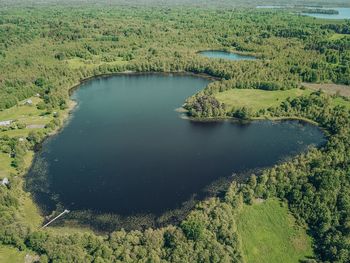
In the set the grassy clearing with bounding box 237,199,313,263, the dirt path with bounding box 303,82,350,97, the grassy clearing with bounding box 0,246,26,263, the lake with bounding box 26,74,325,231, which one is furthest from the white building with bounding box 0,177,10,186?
the dirt path with bounding box 303,82,350,97

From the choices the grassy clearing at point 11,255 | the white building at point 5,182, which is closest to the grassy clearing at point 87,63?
the white building at point 5,182

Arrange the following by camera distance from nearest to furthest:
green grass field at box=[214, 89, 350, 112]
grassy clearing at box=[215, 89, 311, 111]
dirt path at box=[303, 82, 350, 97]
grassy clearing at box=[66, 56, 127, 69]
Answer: green grass field at box=[214, 89, 350, 112] → grassy clearing at box=[215, 89, 311, 111] → dirt path at box=[303, 82, 350, 97] → grassy clearing at box=[66, 56, 127, 69]

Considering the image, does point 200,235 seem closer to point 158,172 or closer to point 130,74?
point 158,172

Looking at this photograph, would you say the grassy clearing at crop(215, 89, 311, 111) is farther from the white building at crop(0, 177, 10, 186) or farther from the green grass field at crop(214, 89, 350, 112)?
the white building at crop(0, 177, 10, 186)

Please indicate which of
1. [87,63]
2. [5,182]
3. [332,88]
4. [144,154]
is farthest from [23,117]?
[332,88]

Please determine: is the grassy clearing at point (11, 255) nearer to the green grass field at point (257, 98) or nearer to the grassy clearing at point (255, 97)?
the green grass field at point (257, 98)

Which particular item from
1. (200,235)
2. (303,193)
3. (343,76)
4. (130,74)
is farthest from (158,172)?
(343,76)
